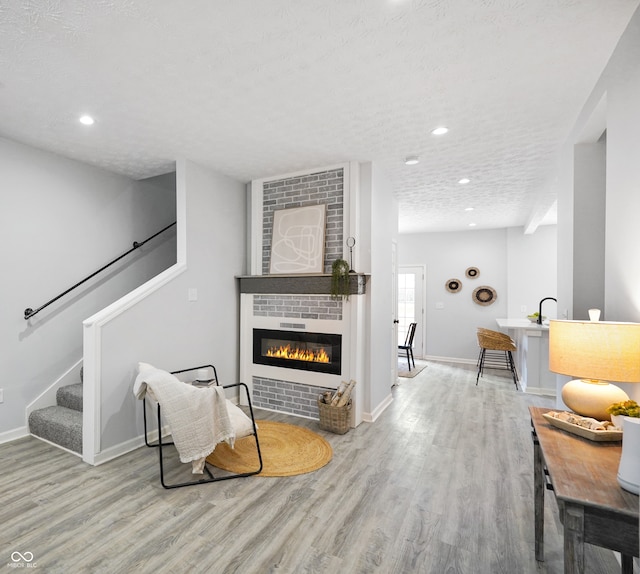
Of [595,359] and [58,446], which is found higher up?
[595,359]

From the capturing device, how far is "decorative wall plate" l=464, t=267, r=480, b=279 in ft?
23.4

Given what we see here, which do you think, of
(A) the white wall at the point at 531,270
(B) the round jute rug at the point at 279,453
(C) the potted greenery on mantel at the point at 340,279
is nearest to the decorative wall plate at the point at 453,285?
(A) the white wall at the point at 531,270

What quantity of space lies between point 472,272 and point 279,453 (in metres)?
5.58

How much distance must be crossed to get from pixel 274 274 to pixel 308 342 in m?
0.85

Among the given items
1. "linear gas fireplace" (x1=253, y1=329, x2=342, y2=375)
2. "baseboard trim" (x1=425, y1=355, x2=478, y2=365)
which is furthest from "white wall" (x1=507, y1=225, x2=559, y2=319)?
"linear gas fireplace" (x1=253, y1=329, x2=342, y2=375)

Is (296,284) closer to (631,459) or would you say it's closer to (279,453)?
(279,453)

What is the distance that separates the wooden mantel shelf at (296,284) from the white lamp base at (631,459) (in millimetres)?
2575

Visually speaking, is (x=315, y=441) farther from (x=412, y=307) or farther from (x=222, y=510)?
(x=412, y=307)

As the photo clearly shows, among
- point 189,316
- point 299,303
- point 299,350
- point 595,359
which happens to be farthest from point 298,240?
point 595,359

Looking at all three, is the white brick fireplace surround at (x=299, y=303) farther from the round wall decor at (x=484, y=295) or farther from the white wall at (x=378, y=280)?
the round wall decor at (x=484, y=295)

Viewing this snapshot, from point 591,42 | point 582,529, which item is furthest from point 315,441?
point 591,42

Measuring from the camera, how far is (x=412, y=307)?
768cm

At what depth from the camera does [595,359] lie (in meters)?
1.60

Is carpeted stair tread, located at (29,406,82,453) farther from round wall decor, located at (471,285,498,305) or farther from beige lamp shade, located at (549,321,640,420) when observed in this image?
round wall decor, located at (471,285,498,305)
